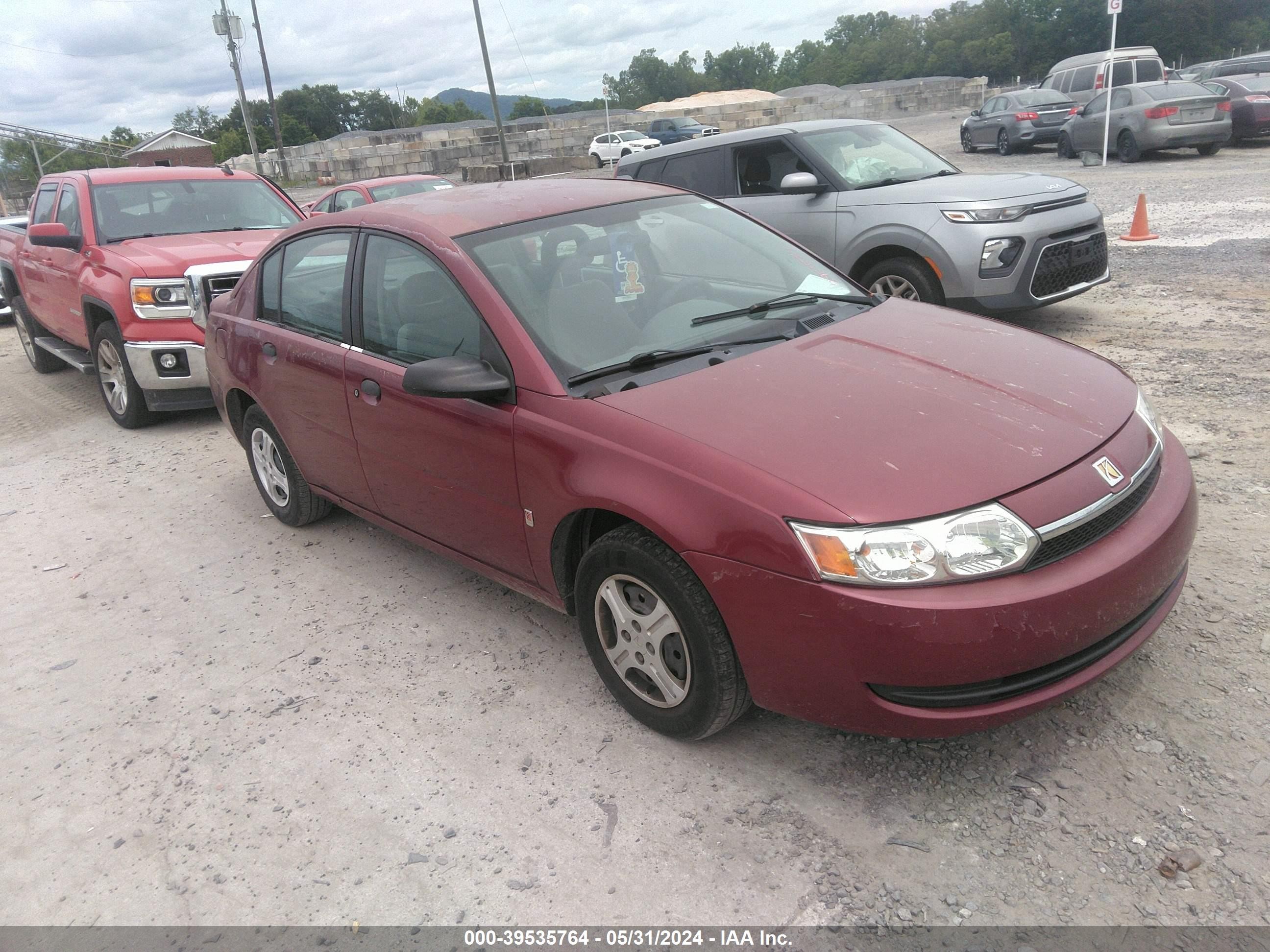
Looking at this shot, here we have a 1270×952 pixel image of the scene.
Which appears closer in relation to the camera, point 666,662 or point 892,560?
point 892,560

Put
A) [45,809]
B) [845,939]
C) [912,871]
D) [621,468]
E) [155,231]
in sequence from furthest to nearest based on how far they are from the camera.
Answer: [155,231]
[45,809]
[621,468]
[912,871]
[845,939]

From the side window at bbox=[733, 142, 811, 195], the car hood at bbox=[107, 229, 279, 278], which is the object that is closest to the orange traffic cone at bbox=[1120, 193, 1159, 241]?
the side window at bbox=[733, 142, 811, 195]

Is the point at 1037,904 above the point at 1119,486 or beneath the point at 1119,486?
beneath

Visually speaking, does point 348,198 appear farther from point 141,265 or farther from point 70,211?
point 141,265

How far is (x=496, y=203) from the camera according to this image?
394cm

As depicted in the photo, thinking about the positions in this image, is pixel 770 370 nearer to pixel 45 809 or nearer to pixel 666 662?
pixel 666 662

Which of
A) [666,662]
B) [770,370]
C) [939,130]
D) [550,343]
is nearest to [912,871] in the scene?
[666,662]

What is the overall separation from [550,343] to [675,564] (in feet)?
3.27

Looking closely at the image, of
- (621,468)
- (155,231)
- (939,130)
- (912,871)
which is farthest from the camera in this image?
(939,130)

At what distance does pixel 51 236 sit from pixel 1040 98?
77.0ft

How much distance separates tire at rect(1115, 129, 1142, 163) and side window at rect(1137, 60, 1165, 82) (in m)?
7.65

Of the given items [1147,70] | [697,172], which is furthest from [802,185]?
[1147,70]

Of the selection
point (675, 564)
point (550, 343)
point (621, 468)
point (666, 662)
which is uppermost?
point (550, 343)

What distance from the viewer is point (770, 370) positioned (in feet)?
10.5
